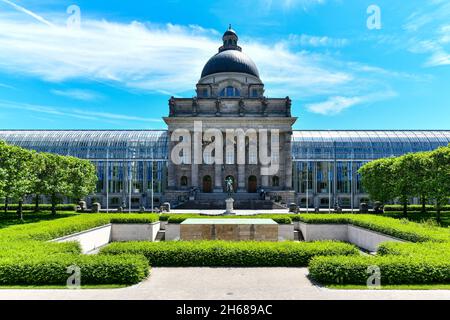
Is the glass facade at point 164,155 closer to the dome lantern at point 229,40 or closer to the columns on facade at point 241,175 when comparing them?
the columns on facade at point 241,175

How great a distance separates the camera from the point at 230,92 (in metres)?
64.5

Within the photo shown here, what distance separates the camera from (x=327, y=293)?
11.6 metres

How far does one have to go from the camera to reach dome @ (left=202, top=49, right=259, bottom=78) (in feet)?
217

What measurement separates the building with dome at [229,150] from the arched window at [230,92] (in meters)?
0.19

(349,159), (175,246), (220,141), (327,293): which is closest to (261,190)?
(220,141)

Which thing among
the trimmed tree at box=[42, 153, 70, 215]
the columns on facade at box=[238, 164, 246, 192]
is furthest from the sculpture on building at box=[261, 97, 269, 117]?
the trimmed tree at box=[42, 153, 70, 215]

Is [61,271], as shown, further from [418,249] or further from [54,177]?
[54,177]

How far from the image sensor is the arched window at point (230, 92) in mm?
64375

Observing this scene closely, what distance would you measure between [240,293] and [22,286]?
26.1ft

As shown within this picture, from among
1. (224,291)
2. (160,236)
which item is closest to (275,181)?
(160,236)

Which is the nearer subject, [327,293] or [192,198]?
[327,293]
